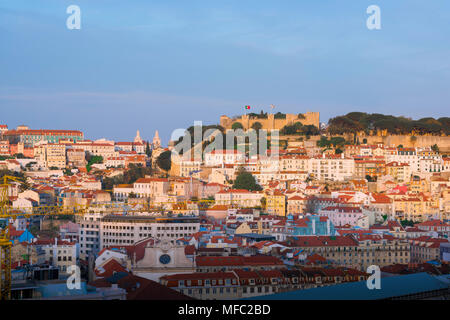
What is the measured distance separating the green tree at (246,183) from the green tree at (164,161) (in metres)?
7.95

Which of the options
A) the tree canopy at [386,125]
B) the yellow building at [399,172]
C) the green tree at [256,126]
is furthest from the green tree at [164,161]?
the yellow building at [399,172]

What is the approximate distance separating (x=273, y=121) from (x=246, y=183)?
13.9m

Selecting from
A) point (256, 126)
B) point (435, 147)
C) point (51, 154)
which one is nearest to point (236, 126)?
point (256, 126)

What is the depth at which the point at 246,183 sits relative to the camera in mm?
47031

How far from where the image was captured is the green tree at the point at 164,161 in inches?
2148

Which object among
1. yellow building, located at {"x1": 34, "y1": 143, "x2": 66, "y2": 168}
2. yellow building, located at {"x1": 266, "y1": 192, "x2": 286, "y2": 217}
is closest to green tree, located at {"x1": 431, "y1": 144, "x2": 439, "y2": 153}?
yellow building, located at {"x1": 266, "y1": 192, "x2": 286, "y2": 217}

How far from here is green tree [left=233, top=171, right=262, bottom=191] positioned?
4697 centimetres

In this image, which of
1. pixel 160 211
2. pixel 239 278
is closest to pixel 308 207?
pixel 160 211

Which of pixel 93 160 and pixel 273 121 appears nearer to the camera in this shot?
pixel 273 121

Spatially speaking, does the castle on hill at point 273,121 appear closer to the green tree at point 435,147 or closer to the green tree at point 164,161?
the green tree at point 164,161

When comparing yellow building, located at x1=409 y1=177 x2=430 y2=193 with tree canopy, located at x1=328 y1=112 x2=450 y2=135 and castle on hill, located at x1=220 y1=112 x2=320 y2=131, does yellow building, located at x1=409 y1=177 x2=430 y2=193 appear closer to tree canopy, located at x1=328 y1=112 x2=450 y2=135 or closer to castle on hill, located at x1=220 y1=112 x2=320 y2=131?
tree canopy, located at x1=328 y1=112 x2=450 y2=135

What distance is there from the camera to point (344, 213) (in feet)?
124

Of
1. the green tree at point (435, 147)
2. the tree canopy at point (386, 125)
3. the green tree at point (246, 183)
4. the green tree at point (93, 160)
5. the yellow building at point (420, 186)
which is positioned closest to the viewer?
the yellow building at point (420, 186)

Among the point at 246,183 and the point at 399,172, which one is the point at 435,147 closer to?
the point at 399,172
